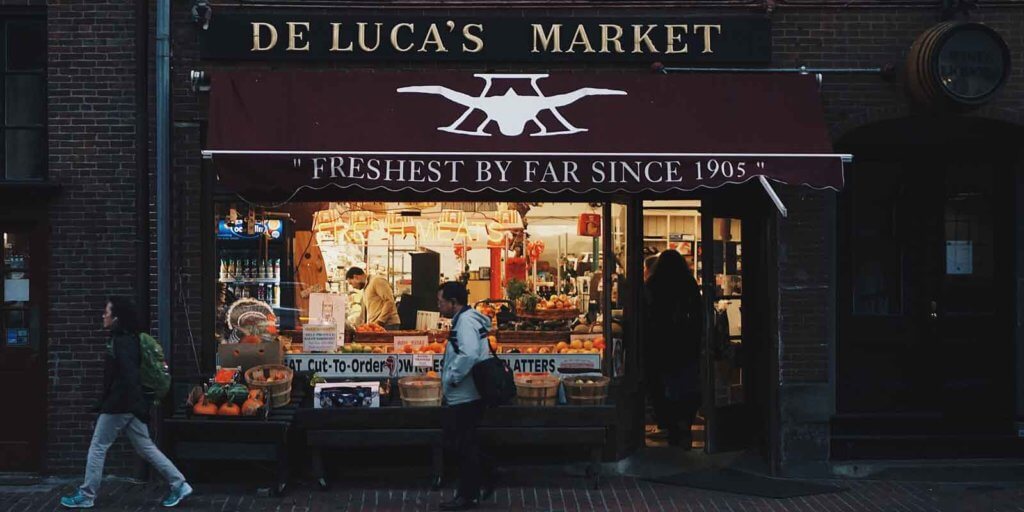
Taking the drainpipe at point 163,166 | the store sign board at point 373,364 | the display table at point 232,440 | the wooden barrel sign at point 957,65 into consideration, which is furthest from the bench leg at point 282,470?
the wooden barrel sign at point 957,65

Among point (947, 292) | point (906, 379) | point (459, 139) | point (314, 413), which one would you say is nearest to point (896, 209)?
point (947, 292)

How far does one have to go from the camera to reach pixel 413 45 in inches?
387

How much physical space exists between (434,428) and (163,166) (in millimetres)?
3240

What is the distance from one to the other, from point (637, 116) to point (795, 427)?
10.2ft

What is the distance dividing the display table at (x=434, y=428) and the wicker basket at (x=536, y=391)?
85mm

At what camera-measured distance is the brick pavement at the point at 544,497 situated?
8.80m

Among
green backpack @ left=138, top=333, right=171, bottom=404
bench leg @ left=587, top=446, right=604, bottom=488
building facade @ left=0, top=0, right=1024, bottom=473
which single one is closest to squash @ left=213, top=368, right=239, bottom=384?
building facade @ left=0, top=0, right=1024, bottom=473

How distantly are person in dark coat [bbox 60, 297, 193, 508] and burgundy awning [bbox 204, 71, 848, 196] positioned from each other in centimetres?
134

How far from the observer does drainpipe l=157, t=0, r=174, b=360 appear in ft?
31.4

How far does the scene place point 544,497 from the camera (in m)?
9.07

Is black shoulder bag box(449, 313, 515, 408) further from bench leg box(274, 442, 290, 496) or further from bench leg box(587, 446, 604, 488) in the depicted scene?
bench leg box(274, 442, 290, 496)

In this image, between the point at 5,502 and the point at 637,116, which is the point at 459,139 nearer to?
the point at 637,116

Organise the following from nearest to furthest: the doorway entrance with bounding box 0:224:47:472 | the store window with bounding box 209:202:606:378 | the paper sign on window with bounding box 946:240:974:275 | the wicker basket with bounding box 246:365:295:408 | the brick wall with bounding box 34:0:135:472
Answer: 1. the wicker basket with bounding box 246:365:295:408
2. the brick wall with bounding box 34:0:135:472
3. the doorway entrance with bounding box 0:224:47:472
4. the store window with bounding box 209:202:606:378
5. the paper sign on window with bounding box 946:240:974:275

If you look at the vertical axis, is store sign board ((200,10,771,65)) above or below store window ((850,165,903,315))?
above
